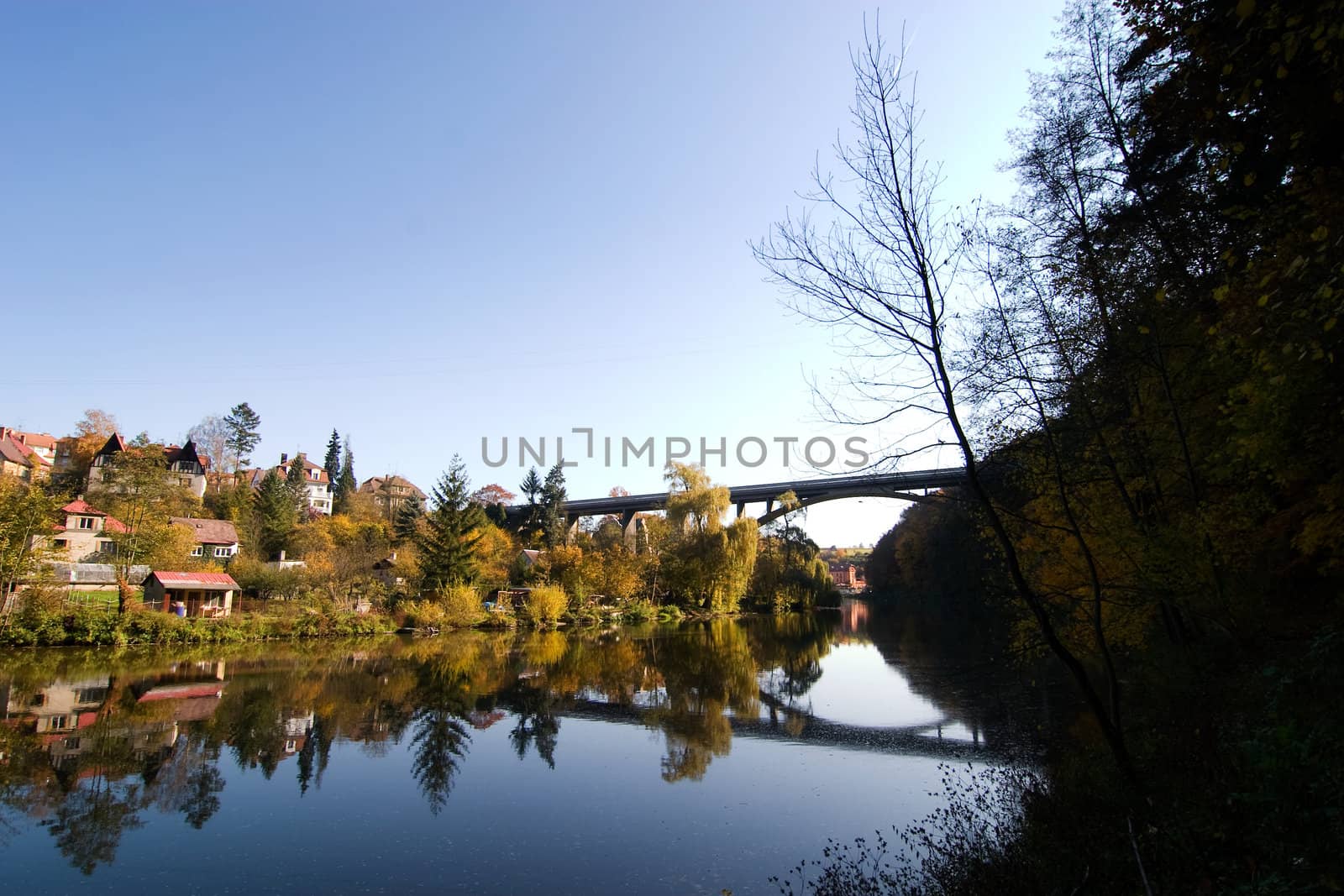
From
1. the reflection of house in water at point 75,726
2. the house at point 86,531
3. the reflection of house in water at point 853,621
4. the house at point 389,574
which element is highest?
the house at point 86,531

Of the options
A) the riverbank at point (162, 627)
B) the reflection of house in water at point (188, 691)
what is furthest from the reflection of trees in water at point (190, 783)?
the riverbank at point (162, 627)

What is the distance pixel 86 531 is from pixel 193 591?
10.3 meters

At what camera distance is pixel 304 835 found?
8.25 meters

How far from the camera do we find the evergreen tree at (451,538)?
37.9m

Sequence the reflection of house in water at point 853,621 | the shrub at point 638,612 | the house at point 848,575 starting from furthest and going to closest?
the house at point 848,575
the shrub at point 638,612
the reflection of house in water at point 853,621

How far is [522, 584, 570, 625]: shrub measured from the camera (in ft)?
128

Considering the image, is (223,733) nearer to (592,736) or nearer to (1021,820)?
(592,736)

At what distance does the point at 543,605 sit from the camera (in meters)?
39.0

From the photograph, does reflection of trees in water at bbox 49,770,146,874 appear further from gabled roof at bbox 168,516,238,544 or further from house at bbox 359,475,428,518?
house at bbox 359,475,428,518

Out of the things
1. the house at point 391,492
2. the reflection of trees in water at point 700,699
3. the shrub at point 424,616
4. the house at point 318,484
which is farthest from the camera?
the house at point 318,484

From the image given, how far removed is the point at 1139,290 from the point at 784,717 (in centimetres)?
1094

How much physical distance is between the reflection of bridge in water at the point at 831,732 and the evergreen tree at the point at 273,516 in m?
35.5

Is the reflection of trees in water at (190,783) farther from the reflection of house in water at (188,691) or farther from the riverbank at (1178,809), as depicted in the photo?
the riverbank at (1178,809)

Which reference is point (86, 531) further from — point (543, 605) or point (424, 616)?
point (543, 605)
